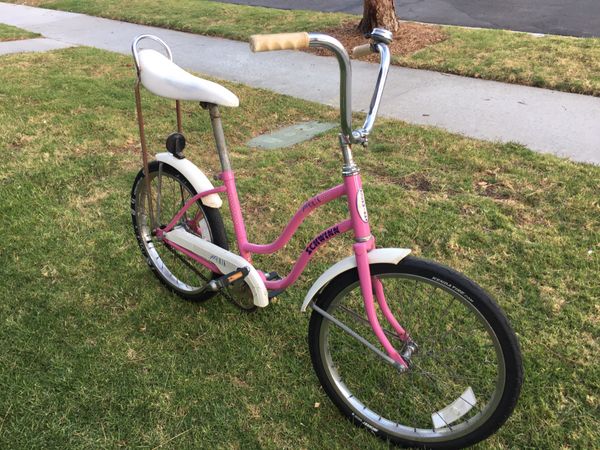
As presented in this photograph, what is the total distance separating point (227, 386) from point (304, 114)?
3420mm

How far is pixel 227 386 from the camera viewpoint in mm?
2367

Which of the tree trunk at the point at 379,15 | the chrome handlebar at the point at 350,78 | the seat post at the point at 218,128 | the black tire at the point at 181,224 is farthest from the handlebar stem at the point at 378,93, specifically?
the tree trunk at the point at 379,15

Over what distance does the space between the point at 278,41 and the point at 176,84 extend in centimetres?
74

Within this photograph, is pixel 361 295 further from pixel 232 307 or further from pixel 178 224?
pixel 178 224

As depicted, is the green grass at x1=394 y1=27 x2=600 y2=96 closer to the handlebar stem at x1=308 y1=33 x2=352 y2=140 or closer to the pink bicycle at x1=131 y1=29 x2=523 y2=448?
the pink bicycle at x1=131 y1=29 x2=523 y2=448

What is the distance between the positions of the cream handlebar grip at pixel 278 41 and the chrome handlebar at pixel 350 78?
0.13 ft

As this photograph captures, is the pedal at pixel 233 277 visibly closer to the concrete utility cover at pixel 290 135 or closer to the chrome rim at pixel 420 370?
the chrome rim at pixel 420 370

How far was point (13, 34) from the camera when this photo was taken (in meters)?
8.70

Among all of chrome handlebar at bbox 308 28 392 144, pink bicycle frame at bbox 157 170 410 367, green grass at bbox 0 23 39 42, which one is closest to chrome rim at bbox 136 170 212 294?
pink bicycle frame at bbox 157 170 410 367

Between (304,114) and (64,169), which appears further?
(304,114)

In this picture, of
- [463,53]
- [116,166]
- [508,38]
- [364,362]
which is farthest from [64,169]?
[508,38]

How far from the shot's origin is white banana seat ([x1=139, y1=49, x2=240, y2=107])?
→ 204cm

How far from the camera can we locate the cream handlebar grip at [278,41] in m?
1.51

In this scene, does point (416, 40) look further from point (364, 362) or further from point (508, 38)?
point (364, 362)
